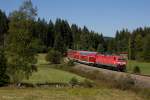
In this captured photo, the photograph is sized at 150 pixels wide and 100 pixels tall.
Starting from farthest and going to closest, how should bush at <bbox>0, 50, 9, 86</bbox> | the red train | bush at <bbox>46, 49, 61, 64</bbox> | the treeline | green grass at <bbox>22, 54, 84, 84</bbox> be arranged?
1. the treeline
2. bush at <bbox>46, 49, 61, 64</bbox>
3. the red train
4. green grass at <bbox>22, 54, 84, 84</bbox>
5. bush at <bbox>0, 50, 9, 86</bbox>

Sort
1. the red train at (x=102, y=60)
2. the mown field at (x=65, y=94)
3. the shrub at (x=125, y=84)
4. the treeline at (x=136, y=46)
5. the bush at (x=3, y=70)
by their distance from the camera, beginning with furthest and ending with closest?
the treeline at (x=136, y=46) → the red train at (x=102, y=60) → the bush at (x=3, y=70) → the shrub at (x=125, y=84) → the mown field at (x=65, y=94)

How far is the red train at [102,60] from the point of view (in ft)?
215

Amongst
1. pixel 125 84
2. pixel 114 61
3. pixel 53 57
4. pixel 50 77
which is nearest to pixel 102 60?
pixel 114 61

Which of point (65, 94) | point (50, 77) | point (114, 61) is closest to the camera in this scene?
point (65, 94)

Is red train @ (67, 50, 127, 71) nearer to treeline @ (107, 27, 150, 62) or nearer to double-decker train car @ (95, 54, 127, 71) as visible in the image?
double-decker train car @ (95, 54, 127, 71)

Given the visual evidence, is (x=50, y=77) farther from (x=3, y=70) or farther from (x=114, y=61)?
(x=114, y=61)

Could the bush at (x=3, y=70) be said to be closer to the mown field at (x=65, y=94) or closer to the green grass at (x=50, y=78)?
the green grass at (x=50, y=78)

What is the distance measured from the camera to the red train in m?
65.4

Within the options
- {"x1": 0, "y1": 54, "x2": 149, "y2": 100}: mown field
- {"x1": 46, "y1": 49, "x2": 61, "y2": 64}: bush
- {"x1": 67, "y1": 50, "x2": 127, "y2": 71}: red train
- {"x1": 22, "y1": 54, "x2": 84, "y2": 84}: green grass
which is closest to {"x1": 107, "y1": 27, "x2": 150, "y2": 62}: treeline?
{"x1": 67, "y1": 50, "x2": 127, "y2": 71}: red train

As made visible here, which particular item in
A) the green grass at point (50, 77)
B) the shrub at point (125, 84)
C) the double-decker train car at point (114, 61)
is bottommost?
the green grass at point (50, 77)

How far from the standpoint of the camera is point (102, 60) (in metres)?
75.9

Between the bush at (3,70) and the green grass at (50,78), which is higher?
the bush at (3,70)

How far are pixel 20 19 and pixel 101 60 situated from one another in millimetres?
43686

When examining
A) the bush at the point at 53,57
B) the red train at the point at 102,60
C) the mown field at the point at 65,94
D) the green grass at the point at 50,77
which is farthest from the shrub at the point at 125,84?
the bush at the point at 53,57
